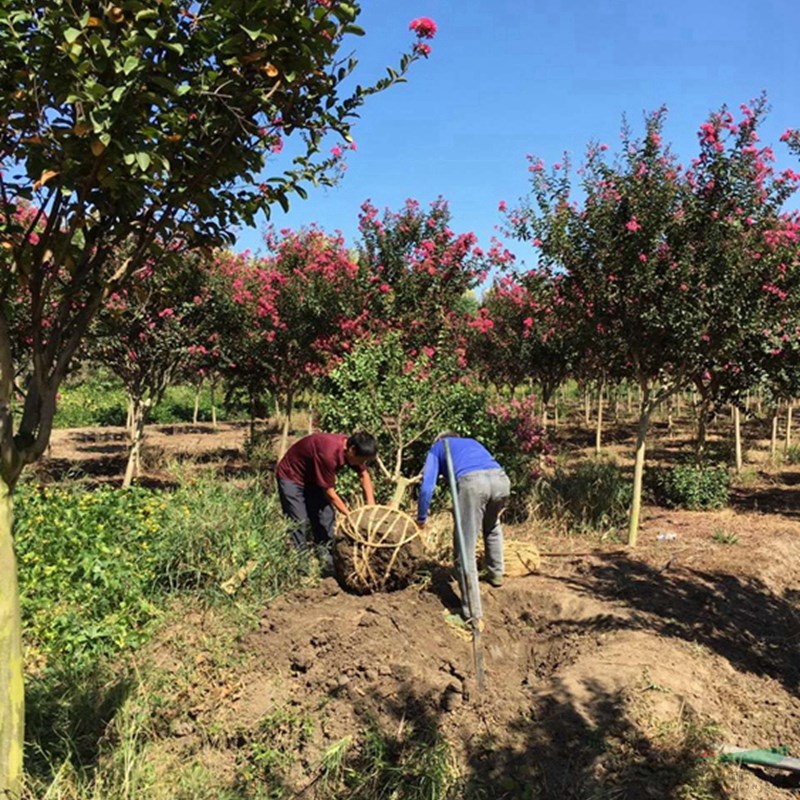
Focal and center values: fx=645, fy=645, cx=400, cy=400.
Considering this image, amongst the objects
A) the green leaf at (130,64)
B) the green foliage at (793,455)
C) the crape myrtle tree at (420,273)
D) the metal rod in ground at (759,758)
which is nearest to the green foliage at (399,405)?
the crape myrtle tree at (420,273)

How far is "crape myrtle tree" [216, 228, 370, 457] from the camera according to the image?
10.2 meters

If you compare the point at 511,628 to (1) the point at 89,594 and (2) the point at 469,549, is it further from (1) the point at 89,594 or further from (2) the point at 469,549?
(1) the point at 89,594

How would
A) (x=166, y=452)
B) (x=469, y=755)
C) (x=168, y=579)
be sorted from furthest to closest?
(x=166, y=452), (x=168, y=579), (x=469, y=755)

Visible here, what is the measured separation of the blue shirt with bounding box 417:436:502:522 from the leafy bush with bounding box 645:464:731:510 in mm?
5859

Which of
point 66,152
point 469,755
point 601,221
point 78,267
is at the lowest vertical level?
point 469,755

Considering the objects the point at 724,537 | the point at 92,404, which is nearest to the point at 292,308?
the point at 724,537

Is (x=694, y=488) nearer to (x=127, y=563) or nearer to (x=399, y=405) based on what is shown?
(x=399, y=405)

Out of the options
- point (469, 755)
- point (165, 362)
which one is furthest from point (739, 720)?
point (165, 362)

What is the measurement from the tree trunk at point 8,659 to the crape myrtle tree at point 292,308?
7397 millimetres

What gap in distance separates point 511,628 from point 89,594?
3171mm

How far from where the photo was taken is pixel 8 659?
2143mm

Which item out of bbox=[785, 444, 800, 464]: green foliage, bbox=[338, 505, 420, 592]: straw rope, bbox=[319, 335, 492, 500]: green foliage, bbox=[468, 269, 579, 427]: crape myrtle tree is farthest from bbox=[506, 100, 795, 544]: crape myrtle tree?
bbox=[785, 444, 800, 464]: green foliage

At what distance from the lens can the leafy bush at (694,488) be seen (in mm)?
9547

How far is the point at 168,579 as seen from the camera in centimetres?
511
